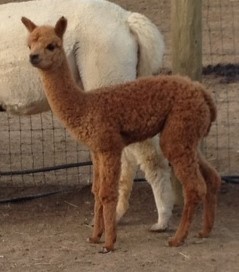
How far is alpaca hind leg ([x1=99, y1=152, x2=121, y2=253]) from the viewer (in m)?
5.66

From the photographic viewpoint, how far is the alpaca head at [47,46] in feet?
17.9

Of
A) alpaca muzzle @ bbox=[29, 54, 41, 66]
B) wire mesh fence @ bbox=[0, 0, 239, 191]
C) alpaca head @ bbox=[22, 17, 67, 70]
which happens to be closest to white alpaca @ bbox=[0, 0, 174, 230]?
alpaca head @ bbox=[22, 17, 67, 70]

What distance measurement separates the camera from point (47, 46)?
5.50 m

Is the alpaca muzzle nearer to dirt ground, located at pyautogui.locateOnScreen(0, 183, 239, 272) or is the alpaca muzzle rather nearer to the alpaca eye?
the alpaca eye

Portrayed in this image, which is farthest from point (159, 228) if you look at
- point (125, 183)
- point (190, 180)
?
point (190, 180)

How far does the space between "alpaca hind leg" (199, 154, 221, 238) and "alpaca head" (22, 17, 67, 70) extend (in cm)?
119

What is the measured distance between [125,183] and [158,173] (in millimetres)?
313

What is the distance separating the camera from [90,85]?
6.27 m

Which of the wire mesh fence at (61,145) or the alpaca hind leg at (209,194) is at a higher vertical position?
the alpaca hind leg at (209,194)

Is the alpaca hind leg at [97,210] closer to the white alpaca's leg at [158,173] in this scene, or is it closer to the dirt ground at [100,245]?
the dirt ground at [100,245]

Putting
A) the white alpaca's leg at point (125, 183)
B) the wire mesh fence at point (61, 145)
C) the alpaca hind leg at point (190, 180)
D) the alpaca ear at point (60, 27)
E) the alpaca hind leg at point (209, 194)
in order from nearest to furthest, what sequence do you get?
the alpaca ear at point (60, 27) → the alpaca hind leg at point (190, 180) → the alpaca hind leg at point (209, 194) → the white alpaca's leg at point (125, 183) → the wire mesh fence at point (61, 145)

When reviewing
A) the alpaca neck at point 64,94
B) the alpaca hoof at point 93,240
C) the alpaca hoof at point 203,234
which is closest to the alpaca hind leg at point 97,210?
the alpaca hoof at point 93,240

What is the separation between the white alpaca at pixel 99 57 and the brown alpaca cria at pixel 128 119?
19.6 inches

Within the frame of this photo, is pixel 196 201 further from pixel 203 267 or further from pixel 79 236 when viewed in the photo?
pixel 79 236
